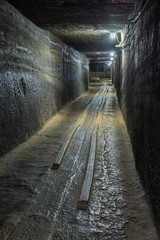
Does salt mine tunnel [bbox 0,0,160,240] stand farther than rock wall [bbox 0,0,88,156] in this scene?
No

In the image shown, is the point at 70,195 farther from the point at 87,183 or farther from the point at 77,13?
the point at 77,13

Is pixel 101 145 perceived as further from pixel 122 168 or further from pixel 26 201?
pixel 26 201

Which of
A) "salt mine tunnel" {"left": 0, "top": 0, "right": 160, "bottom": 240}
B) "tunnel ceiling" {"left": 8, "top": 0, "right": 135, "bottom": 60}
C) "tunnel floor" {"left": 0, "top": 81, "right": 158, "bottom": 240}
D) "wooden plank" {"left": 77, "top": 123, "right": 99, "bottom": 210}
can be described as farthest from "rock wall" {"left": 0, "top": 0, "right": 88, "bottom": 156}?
"wooden plank" {"left": 77, "top": 123, "right": 99, "bottom": 210}

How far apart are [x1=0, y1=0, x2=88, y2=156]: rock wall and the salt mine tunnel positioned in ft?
0.10

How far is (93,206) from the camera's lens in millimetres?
3232

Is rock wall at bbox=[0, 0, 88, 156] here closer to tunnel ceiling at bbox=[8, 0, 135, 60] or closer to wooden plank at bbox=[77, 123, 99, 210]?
tunnel ceiling at bbox=[8, 0, 135, 60]

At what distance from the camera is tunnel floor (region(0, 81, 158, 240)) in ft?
8.84

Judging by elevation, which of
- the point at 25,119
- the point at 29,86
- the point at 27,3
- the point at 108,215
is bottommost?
the point at 108,215

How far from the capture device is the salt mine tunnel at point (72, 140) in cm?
281

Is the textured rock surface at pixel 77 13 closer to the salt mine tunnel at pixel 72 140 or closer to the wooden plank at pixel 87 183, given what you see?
the salt mine tunnel at pixel 72 140

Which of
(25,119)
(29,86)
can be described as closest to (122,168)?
(25,119)

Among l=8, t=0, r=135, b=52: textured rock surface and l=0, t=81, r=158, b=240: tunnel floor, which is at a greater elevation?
l=8, t=0, r=135, b=52: textured rock surface

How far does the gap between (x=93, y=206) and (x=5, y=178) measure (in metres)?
2.05

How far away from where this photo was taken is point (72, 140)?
633 cm
